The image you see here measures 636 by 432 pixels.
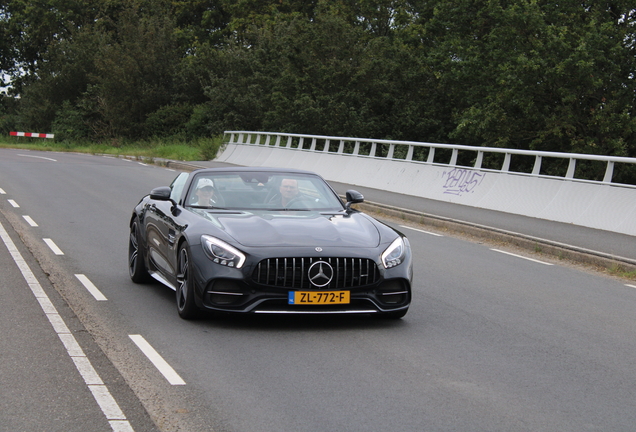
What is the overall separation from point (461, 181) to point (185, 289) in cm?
1327

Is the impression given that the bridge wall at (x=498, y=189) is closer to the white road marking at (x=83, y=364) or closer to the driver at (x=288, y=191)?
the driver at (x=288, y=191)

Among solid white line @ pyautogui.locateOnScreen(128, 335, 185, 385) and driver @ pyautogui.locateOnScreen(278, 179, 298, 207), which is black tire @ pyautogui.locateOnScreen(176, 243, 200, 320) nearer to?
solid white line @ pyautogui.locateOnScreen(128, 335, 185, 385)

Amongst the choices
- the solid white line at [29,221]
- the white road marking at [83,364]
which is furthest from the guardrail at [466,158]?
the white road marking at [83,364]

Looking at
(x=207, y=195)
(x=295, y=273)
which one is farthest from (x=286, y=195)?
(x=295, y=273)

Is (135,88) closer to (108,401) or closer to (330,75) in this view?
(330,75)

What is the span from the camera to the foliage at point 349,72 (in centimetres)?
3450

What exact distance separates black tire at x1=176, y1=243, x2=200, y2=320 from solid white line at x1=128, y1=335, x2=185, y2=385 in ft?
2.06

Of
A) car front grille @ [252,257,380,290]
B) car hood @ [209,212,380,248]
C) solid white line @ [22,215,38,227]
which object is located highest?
car hood @ [209,212,380,248]

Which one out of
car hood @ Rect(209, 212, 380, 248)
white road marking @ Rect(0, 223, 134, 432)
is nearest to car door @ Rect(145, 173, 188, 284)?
car hood @ Rect(209, 212, 380, 248)

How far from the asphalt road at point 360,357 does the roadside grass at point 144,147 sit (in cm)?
2850

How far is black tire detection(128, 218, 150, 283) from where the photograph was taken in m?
9.67

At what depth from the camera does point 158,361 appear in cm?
638

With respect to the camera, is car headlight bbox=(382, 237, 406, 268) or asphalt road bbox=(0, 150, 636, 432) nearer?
asphalt road bbox=(0, 150, 636, 432)

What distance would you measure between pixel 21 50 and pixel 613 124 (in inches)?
2343
